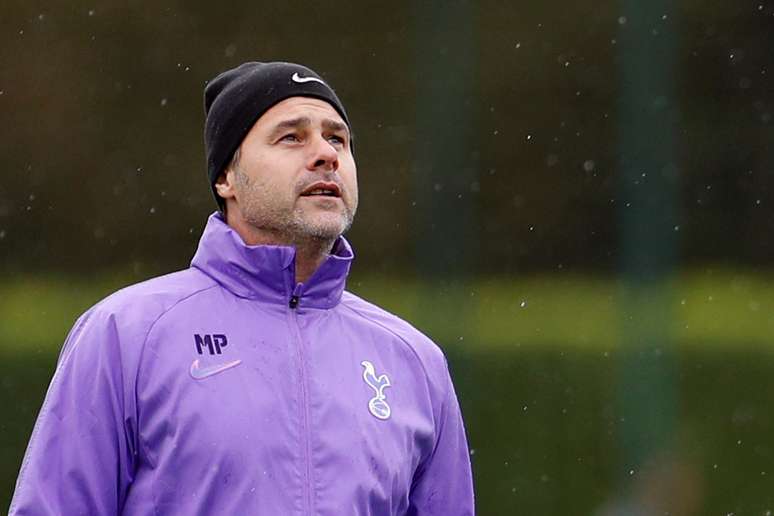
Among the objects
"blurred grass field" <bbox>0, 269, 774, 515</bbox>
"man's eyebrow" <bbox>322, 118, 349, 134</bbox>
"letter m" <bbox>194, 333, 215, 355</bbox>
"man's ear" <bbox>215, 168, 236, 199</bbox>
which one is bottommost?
"blurred grass field" <bbox>0, 269, 774, 515</bbox>

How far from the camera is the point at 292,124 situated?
11.0 feet

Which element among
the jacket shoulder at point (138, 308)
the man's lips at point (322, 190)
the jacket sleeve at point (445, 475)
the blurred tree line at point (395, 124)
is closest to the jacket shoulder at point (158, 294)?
the jacket shoulder at point (138, 308)

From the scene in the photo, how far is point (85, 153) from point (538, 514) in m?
3.08

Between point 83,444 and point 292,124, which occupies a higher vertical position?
point 292,124

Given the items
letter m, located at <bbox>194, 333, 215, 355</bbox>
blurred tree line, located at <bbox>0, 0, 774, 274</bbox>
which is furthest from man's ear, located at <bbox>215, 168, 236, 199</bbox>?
blurred tree line, located at <bbox>0, 0, 774, 274</bbox>

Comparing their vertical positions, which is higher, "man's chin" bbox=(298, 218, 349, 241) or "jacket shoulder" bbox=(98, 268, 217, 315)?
"man's chin" bbox=(298, 218, 349, 241)

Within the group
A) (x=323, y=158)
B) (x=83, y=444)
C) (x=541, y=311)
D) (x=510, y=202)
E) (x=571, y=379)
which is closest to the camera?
(x=83, y=444)

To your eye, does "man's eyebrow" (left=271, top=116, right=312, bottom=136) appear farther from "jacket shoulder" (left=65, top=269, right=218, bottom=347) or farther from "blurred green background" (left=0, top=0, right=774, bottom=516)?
"blurred green background" (left=0, top=0, right=774, bottom=516)

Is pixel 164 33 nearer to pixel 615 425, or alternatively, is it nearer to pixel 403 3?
pixel 403 3

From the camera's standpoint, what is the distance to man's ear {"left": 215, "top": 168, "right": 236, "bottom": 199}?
3379 millimetres

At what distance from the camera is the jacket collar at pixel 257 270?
125 inches

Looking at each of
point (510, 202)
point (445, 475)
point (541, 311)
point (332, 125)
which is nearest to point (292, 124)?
point (332, 125)

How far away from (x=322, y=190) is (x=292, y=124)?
17cm

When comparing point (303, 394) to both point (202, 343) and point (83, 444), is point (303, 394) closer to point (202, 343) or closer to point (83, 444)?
point (202, 343)
